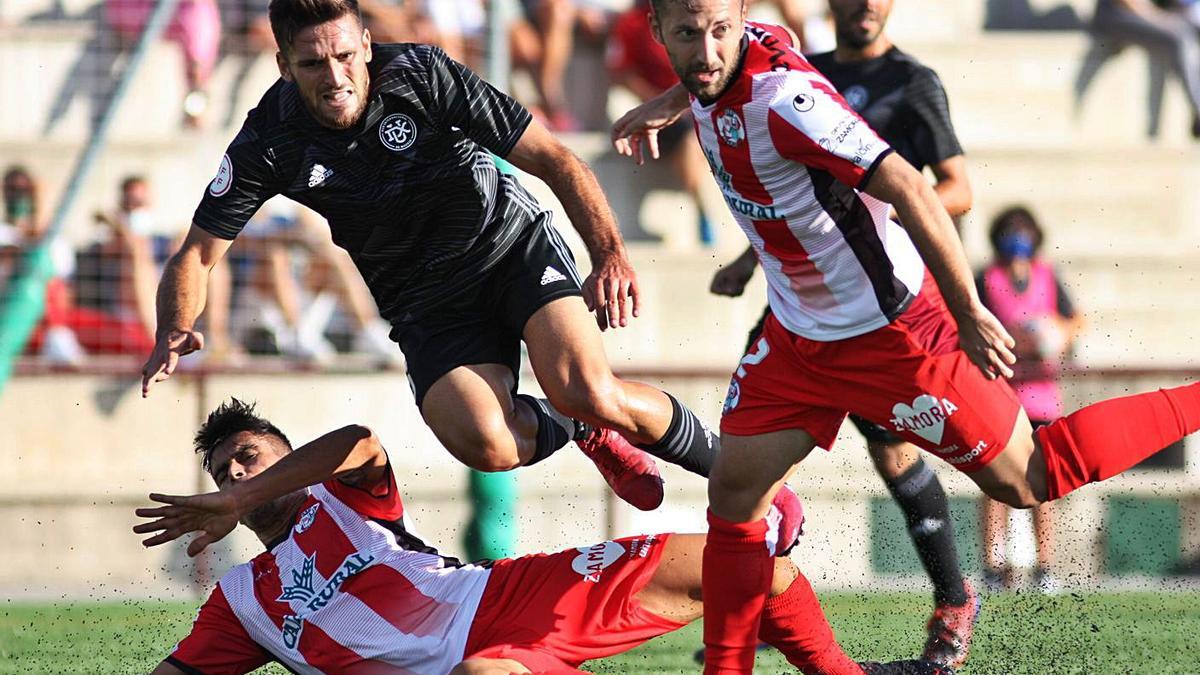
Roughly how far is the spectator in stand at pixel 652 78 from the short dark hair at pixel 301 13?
6791mm

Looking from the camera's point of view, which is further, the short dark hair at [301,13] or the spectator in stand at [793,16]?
the spectator in stand at [793,16]

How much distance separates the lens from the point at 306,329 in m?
11.0

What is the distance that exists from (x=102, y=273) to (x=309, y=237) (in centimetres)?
135

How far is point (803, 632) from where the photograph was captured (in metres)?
4.93

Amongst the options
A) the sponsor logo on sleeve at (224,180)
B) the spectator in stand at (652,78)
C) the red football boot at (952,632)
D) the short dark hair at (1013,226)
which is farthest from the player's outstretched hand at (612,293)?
the spectator in stand at (652,78)

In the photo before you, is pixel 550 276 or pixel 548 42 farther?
pixel 548 42

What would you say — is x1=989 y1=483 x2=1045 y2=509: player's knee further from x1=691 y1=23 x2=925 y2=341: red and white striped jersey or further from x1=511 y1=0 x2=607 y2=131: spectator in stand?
x1=511 y1=0 x2=607 y2=131: spectator in stand

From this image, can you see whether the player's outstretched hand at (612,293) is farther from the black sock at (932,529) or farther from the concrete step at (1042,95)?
the concrete step at (1042,95)

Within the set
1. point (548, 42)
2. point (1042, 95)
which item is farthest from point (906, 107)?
point (1042, 95)

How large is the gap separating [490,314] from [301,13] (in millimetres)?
1250

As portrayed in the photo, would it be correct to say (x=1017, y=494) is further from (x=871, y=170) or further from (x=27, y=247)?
(x=27, y=247)

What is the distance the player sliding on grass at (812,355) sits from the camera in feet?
15.4

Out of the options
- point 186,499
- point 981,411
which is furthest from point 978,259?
point 186,499

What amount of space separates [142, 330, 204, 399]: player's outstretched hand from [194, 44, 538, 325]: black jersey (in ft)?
1.19
